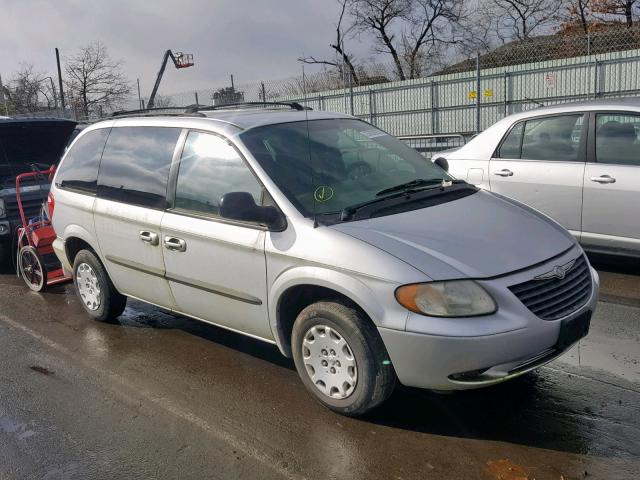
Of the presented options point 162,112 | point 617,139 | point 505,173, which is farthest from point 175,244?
point 617,139

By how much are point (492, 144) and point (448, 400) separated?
144 inches

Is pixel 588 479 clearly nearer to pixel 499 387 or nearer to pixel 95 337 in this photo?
pixel 499 387

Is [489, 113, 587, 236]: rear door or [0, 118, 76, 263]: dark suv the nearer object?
[489, 113, 587, 236]: rear door

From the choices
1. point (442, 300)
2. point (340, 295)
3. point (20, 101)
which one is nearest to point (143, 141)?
point (340, 295)

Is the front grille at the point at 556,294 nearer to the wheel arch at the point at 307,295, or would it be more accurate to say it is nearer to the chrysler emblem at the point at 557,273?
the chrysler emblem at the point at 557,273

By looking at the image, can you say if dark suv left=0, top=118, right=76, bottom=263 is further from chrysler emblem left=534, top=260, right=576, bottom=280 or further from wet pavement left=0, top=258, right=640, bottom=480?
chrysler emblem left=534, top=260, right=576, bottom=280

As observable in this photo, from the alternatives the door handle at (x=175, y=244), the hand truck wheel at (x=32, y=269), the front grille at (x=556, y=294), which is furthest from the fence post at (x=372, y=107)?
the front grille at (x=556, y=294)

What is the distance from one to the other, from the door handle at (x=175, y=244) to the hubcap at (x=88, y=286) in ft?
4.38

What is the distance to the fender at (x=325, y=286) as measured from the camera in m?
3.20

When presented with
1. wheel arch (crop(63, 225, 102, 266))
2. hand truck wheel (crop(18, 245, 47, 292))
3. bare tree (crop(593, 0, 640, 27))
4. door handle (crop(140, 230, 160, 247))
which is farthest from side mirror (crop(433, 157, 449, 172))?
bare tree (crop(593, 0, 640, 27))

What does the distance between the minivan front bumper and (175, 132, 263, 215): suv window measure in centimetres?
132

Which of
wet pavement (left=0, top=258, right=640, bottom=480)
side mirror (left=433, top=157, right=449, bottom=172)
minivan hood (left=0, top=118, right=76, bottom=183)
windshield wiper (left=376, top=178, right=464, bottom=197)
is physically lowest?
wet pavement (left=0, top=258, right=640, bottom=480)

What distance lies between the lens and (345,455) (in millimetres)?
3225

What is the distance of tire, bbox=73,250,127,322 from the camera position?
526 cm
